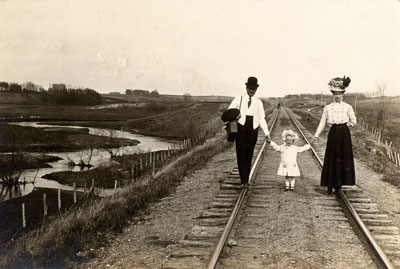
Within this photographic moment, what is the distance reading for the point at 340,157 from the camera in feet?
22.3

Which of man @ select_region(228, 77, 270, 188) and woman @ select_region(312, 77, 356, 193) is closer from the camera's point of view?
woman @ select_region(312, 77, 356, 193)

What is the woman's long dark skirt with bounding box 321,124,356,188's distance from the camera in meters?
6.75

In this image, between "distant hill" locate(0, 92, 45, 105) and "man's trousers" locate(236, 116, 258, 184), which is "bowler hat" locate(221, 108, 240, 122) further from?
"distant hill" locate(0, 92, 45, 105)

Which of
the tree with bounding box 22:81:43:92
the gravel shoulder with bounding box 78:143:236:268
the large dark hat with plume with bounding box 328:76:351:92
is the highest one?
the tree with bounding box 22:81:43:92

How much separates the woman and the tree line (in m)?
73.0

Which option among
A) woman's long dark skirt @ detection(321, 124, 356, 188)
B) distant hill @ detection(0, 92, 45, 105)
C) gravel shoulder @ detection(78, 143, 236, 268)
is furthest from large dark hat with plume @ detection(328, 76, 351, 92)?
distant hill @ detection(0, 92, 45, 105)

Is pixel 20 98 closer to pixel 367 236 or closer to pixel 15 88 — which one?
pixel 15 88

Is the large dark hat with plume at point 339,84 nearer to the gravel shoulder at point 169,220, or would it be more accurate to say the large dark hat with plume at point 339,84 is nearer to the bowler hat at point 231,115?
the bowler hat at point 231,115

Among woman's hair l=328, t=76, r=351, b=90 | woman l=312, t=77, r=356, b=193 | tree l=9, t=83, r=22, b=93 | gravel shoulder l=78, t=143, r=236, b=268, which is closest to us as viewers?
gravel shoulder l=78, t=143, r=236, b=268

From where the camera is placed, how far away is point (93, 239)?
18.7 feet

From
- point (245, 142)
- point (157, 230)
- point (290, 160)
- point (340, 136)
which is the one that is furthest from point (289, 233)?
point (290, 160)

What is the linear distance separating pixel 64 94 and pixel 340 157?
83.1 metres

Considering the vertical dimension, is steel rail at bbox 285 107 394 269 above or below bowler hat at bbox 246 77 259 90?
below

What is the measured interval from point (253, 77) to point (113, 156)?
21862 millimetres
